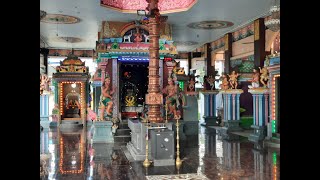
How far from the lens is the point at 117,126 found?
12.3 metres

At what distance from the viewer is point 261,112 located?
11.3 metres

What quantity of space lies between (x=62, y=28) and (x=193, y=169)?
10.7 meters

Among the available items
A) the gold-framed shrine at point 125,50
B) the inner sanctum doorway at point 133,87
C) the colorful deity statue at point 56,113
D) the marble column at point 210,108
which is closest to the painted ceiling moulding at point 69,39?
the colorful deity statue at point 56,113

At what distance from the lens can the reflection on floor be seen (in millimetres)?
6453

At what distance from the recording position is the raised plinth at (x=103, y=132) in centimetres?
1145

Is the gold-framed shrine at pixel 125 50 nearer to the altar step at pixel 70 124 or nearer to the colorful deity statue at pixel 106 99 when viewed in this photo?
the colorful deity statue at pixel 106 99

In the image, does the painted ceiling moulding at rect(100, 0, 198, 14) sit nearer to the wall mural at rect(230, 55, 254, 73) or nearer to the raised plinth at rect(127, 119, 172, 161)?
the raised plinth at rect(127, 119, 172, 161)

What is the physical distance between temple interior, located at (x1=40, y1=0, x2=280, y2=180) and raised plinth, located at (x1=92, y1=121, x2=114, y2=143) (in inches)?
1.4

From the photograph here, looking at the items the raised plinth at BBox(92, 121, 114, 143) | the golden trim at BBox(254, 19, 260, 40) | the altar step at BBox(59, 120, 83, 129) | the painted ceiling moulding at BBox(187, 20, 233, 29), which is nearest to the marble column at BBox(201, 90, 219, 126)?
the painted ceiling moulding at BBox(187, 20, 233, 29)

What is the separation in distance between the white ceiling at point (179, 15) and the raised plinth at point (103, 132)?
4.07m

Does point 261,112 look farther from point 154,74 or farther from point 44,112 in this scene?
point 44,112
